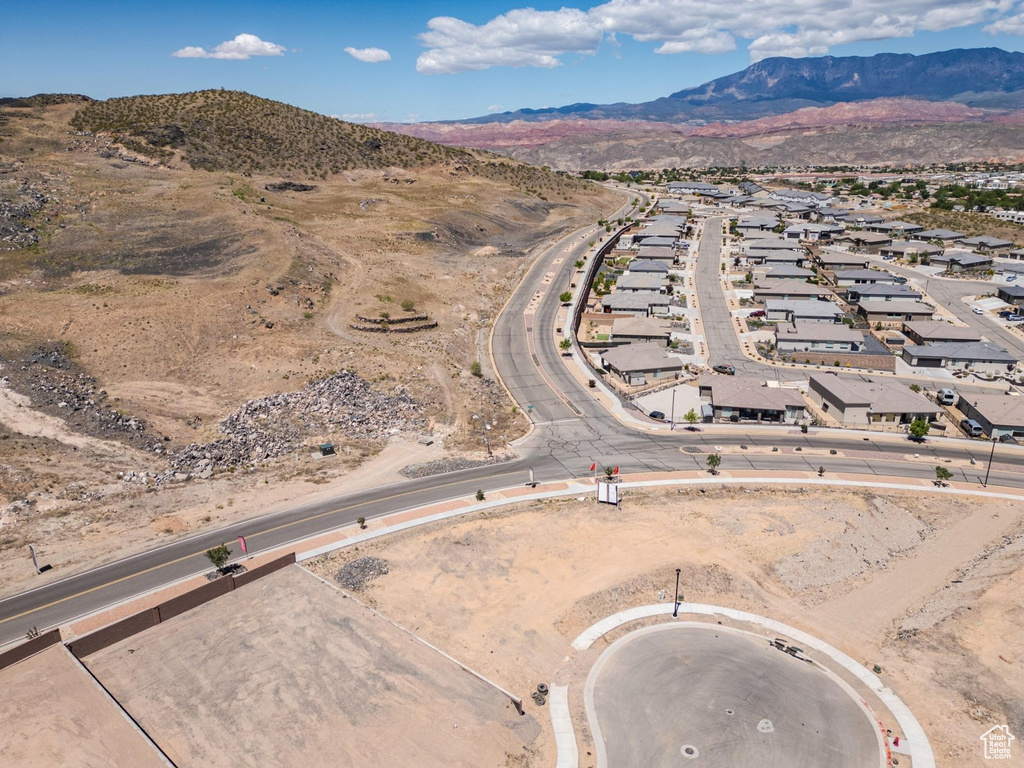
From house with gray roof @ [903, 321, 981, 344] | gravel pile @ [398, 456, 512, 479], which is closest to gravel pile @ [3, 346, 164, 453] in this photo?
gravel pile @ [398, 456, 512, 479]

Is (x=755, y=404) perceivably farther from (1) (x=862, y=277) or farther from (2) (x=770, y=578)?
(1) (x=862, y=277)

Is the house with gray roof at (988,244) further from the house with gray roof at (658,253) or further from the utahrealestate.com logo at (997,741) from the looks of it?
the utahrealestate.com logo at (997,741)

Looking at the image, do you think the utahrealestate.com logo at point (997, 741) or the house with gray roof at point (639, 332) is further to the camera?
the house with gray roof at point (639, 332)

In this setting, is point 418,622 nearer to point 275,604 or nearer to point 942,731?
point 275,604

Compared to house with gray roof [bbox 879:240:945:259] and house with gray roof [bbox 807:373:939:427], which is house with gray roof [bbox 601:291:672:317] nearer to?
house with gray roof [bbox 807:373:939:427]

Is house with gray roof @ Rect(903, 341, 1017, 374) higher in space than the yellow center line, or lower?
higher

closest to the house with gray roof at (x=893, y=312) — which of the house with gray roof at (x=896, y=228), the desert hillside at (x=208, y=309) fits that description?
the desert hillside at (x=208, y=309)
